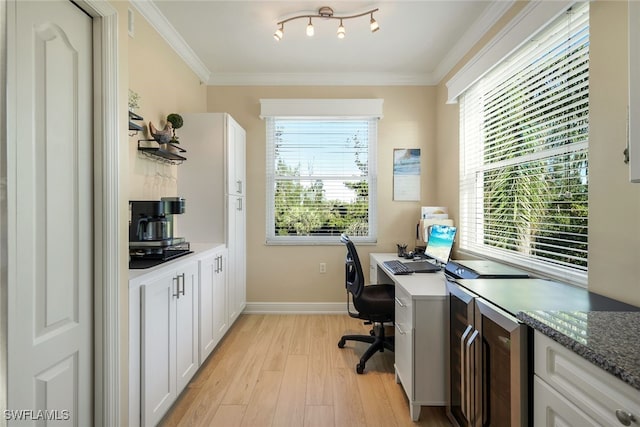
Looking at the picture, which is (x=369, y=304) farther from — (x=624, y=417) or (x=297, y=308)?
(x=624, y=417)

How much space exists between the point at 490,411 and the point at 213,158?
266cm

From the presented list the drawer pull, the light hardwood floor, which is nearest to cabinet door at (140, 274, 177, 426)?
the light hardwood floor

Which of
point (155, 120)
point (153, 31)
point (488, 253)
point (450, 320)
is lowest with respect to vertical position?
point (450, 320)

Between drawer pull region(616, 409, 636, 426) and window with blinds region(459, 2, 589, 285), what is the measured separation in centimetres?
105

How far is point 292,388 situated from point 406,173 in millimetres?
2488

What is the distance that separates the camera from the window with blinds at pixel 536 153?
5.18 feet

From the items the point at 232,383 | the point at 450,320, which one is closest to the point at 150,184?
the point at 232,383

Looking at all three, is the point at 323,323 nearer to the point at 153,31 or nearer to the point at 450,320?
the point at 450,320

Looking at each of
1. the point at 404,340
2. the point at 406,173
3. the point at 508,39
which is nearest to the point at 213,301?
the point at 404,340

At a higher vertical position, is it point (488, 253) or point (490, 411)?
point (488, 253)

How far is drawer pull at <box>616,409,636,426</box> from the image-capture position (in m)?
0.68

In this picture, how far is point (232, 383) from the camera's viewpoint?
2.11m

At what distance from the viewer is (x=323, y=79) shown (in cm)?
338

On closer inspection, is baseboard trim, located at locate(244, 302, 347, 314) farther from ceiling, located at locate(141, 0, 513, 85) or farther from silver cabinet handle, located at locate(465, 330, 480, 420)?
ceiling, located at locate(141, 0, 513, 85)
